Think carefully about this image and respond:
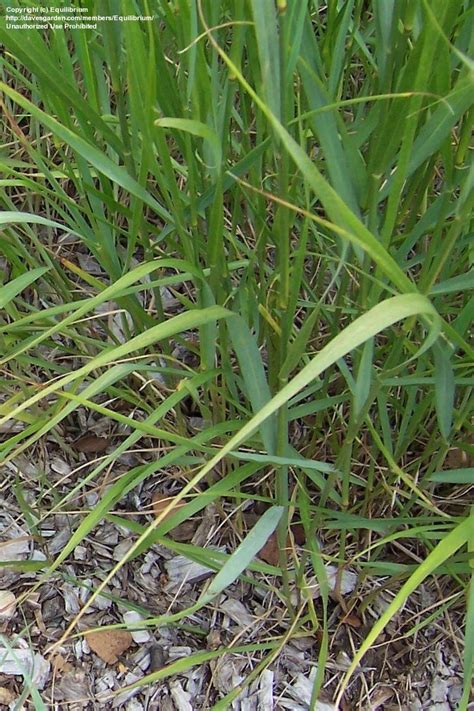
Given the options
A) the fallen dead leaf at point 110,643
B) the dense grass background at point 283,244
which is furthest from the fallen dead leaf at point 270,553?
the fallen dead leaf at point 110,643

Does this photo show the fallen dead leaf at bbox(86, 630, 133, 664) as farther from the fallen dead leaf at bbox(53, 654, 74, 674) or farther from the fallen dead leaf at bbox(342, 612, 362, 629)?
the fallen dead leaf at bbox(342, 612, 362, 629)

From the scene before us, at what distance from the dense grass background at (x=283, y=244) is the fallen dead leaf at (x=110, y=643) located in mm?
160

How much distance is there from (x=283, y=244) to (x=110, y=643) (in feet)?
1.82

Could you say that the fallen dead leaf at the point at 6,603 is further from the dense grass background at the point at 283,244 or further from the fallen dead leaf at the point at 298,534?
the fallen dead leaf at the point at 298,534

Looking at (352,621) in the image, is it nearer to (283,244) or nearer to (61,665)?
(61,665)

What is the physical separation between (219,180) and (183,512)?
0.96ft

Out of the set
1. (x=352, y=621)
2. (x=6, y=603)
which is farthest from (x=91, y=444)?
(x=352, y=621)

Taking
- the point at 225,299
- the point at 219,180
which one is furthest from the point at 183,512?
the point at 219,180

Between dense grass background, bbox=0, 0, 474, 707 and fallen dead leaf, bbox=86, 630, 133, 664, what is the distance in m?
0.16

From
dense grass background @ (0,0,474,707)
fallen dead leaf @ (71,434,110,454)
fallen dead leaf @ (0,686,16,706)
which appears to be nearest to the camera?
dense grass background @ (0,0,474,707)

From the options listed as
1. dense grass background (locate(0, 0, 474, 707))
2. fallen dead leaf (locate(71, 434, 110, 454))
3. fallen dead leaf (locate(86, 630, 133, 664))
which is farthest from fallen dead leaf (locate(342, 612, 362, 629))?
fallen dead leaf (locate(71, 434, 110, 454))

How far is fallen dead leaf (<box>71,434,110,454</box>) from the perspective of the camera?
92cm

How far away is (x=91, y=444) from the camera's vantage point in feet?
3.01

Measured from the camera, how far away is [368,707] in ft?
2.53
